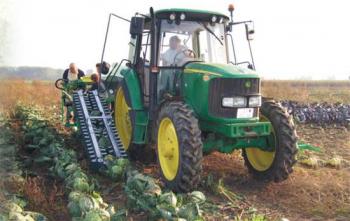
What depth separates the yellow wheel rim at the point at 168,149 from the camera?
613 cm

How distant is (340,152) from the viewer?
31.4 ft

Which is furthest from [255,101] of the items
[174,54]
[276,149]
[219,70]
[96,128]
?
[96,128]

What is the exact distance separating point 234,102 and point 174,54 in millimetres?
1241

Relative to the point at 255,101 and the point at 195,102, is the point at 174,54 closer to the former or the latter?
the point at 195,102

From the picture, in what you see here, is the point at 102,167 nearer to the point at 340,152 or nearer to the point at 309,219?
the point at 309,219

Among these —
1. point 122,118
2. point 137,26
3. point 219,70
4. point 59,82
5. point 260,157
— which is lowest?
point 260,157

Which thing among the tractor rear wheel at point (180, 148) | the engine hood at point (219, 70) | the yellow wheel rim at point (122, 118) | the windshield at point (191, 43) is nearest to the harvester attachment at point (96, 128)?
the yellow wheel rim at point (122, 118)

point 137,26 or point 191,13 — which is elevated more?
point 191,13

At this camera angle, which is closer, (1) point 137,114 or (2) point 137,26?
(2) point 137,26

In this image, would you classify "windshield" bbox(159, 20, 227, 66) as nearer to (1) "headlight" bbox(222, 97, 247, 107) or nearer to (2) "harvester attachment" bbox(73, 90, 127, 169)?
(1) "headlight" bbox(222, 97, 247, 107)

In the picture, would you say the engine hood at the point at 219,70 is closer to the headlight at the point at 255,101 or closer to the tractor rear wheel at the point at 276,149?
the headlight at the point at 255,101

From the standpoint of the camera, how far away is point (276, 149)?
665 centimetres

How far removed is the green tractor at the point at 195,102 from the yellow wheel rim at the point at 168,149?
0.01 meters

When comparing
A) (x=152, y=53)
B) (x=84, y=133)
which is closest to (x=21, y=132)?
(x=84, y=133)
